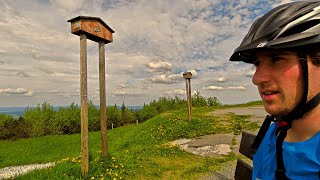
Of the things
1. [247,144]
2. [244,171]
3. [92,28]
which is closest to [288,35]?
[247,144]

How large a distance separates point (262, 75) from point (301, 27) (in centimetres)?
43

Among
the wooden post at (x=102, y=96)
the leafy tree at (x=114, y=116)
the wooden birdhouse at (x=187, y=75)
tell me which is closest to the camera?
the wooden post at (x=102, y=96)

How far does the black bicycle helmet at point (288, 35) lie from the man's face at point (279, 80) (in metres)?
0.04

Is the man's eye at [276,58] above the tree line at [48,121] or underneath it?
above

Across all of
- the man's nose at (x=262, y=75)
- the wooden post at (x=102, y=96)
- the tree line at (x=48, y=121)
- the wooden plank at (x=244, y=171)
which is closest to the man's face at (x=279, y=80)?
the man's nose at (x=262, y=75)

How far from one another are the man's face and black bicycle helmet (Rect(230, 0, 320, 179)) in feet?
0.12

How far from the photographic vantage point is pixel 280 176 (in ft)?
5.47

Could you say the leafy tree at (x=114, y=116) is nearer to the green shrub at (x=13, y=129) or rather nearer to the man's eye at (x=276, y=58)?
the green shrub at (x=13, y=129)

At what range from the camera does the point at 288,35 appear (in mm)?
1692

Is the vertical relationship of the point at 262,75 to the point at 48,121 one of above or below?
above

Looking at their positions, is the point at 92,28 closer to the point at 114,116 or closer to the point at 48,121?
the point at 48,121

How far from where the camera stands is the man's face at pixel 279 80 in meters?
1.60

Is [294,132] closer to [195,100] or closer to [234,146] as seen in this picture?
[234,146]

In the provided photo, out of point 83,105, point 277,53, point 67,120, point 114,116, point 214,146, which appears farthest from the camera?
point 114,116
